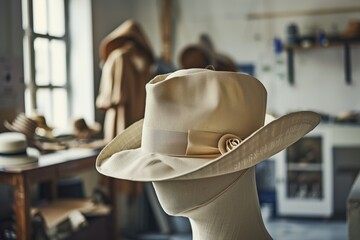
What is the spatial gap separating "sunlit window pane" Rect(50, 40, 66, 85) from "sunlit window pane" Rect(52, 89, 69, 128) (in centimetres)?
9

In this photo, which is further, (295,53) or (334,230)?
(295,53)

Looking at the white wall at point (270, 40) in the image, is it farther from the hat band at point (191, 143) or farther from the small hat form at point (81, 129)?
the hat band at point (191, 143)

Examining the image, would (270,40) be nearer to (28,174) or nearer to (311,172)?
(311,172)

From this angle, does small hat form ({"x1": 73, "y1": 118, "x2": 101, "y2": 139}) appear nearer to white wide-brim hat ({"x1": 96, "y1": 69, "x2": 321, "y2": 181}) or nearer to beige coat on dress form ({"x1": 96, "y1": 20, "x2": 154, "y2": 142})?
beige coat on dress form ({"x1": 96, "y1": 20, "x2": 154, "y2": 142})

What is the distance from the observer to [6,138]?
118 inches

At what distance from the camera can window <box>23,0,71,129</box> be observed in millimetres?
4172

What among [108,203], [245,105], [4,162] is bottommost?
[108,203]

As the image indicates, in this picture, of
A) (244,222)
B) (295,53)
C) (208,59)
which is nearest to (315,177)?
(295,53)

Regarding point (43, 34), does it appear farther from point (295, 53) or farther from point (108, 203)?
point (295, 53)

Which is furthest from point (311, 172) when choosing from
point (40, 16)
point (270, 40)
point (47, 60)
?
point (40, 16)

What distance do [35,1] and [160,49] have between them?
2.17 metres

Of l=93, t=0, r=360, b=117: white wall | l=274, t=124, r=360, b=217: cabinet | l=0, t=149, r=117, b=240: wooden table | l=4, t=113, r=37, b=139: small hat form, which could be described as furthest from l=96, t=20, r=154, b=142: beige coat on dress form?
l=274, t=124, r=360, b=217: cabinet

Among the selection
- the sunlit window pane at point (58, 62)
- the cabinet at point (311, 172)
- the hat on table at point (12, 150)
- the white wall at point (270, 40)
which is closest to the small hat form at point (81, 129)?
the sunlit window pane at point (58, 62)

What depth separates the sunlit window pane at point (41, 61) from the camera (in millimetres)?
4320
